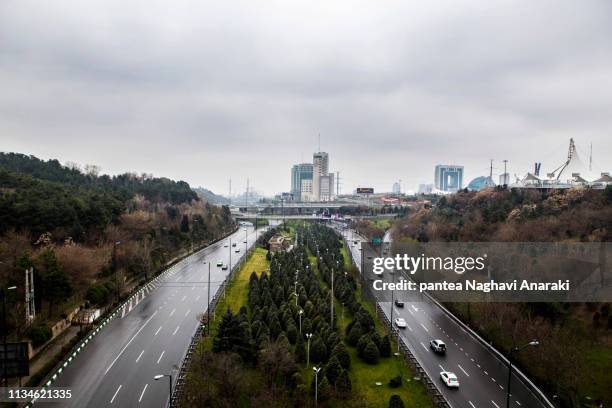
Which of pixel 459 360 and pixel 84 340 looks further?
pixel 84 340

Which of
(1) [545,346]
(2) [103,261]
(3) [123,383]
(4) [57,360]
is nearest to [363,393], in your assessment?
(1) [545,346]

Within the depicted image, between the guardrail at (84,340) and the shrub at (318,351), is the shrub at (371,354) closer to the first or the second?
the shrub at (318,351)

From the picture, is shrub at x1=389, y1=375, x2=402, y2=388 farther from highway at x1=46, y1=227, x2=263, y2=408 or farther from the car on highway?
highway at x1=46, y1=227, x2=263, y2=408

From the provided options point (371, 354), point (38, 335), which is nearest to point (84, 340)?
point (38, 335)

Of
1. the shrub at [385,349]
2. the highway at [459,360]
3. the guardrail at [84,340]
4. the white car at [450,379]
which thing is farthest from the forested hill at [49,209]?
the white car at [450,379]

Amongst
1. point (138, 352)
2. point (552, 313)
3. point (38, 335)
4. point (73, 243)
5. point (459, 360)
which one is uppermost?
point (73, 243)

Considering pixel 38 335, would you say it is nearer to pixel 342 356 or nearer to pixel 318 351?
pixel 318 351
